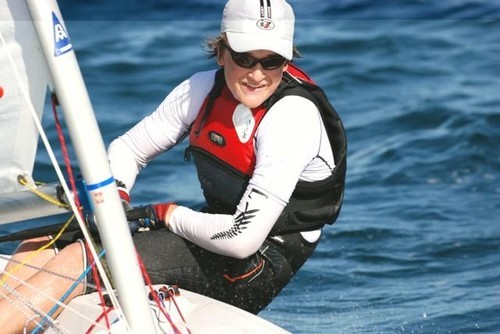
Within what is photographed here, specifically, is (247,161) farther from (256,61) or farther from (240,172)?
(256,61)

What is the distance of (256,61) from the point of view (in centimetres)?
286

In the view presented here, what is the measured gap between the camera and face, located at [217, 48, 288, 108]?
2.88 m

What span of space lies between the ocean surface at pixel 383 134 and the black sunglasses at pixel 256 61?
4.46ft

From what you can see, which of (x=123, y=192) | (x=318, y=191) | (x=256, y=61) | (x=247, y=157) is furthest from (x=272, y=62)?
(x=123, y=192)

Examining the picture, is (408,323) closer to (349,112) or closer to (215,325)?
(215,325)

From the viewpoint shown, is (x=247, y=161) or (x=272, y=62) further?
(x=247, y=161)

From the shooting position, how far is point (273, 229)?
121 inches

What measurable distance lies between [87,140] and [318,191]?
0.99 m

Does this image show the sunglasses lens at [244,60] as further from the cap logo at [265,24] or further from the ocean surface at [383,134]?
the ocean surface at [383,134]

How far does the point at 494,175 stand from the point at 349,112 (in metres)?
1.62

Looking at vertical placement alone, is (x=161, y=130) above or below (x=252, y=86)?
below

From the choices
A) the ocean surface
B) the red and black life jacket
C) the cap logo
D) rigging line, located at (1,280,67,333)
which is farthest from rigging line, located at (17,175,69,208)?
the ocean surface

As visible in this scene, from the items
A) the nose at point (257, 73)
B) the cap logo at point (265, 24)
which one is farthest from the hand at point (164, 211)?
the cap logo at point (265, 24)

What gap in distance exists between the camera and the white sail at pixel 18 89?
2.60 meters
